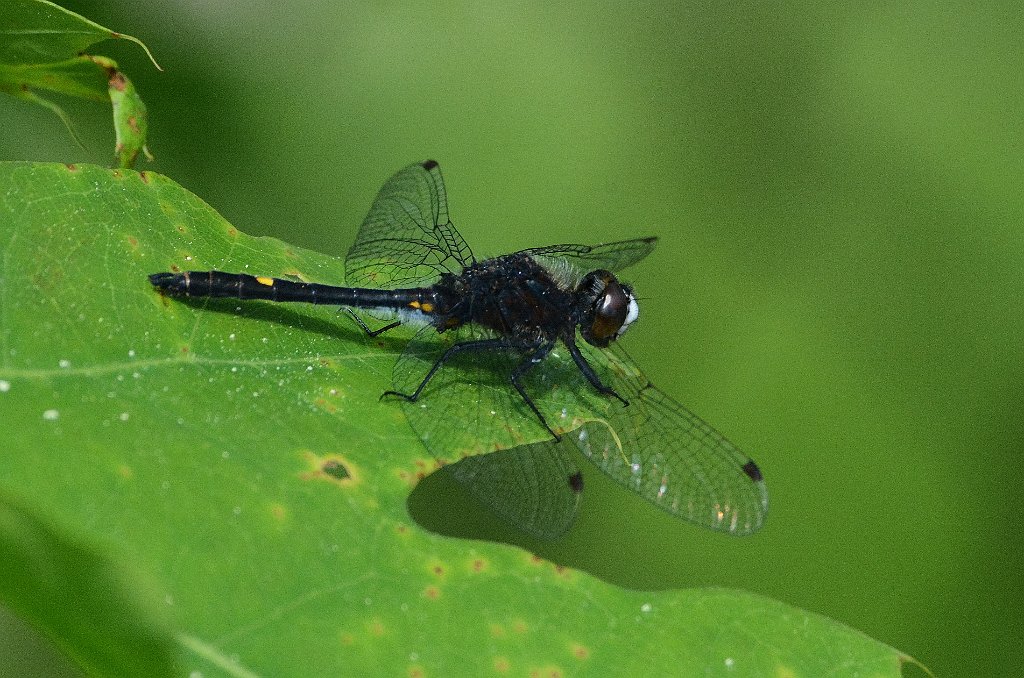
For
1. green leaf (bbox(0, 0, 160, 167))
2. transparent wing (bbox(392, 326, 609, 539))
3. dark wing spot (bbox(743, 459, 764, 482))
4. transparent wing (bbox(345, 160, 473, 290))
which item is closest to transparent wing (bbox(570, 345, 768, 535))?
dark wing spot (bbox(743, 459, 764, 482))

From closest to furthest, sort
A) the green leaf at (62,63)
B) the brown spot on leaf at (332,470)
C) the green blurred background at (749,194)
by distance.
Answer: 1. the brown spot on leaf at (332,470)
2. the green leaf at (62,63)
3. the green blurred background at (749,194)

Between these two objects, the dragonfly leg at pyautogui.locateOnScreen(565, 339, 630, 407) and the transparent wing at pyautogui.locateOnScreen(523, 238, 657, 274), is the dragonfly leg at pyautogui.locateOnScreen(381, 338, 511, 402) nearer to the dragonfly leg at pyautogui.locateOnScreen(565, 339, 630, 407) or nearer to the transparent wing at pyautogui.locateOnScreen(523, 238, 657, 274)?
the dragonfly leg at pyautogui.locateOnScreen(565, 339, 630, 407)

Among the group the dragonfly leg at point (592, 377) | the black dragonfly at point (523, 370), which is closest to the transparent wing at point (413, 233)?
the black dragonfly at point (523, 370)

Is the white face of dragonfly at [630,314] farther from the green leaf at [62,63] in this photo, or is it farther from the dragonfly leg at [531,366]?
the green leaf at [62,63]

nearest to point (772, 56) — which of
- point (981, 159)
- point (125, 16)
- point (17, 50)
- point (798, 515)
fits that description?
point (981, 159)

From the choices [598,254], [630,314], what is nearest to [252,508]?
[630,314]

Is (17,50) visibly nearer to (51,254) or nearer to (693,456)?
(51,254)
